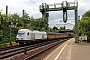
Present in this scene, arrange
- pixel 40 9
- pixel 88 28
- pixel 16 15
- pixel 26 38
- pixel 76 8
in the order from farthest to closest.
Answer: pixel 16 15
pixel 88 28
pixel 76 8
pixel 40 9
pixel 26 38

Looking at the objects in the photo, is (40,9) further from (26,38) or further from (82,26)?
(82,26)

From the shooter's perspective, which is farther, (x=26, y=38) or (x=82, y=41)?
(x=82, y=41)

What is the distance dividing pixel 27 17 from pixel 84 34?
936 inches

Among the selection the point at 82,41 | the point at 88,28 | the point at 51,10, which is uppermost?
the point at 51,10

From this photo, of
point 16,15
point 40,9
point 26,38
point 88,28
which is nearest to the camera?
point 26,38

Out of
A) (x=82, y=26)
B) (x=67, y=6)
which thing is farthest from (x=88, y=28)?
(x=67, y=6)

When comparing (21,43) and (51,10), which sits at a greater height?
(51,10)

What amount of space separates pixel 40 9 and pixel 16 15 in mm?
27456

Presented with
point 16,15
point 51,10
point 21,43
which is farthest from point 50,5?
point 16,15

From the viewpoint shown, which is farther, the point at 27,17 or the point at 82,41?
the point at 27,17

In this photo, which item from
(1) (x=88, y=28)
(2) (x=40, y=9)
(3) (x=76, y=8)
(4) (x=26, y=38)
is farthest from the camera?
(1) (x=88, y=28)

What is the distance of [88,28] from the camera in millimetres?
56688

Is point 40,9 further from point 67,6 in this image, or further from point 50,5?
point 67,6

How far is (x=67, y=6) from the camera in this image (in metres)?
46.2
